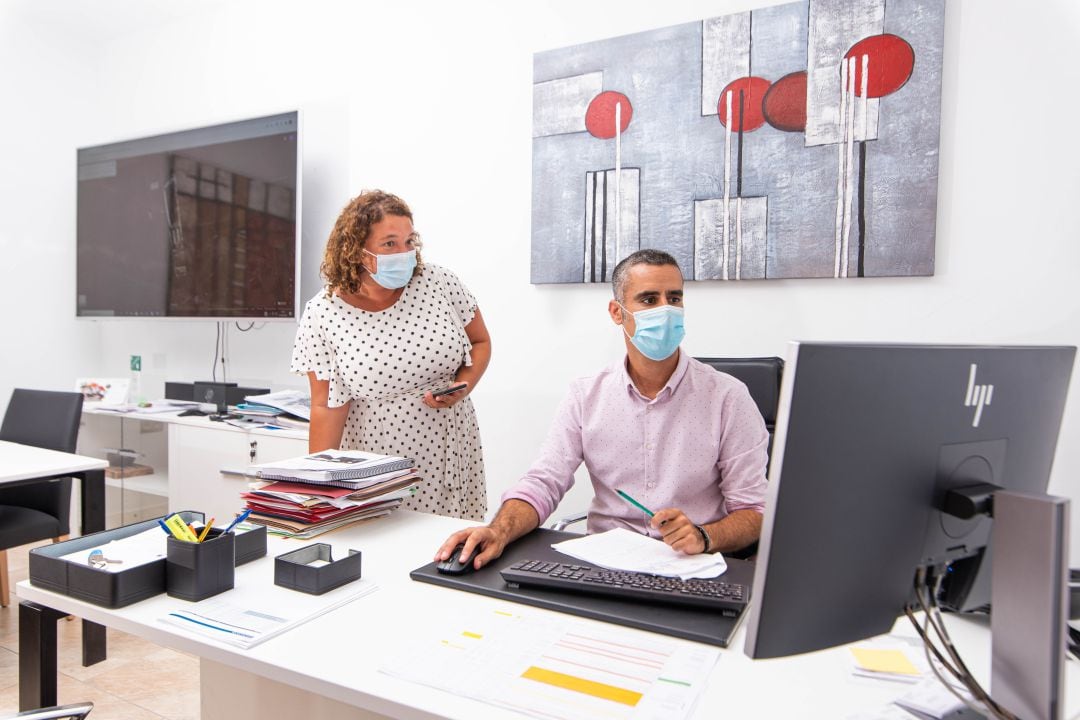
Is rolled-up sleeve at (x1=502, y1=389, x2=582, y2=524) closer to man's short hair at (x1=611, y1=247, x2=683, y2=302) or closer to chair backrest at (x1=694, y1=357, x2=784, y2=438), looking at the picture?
man's short hair at (x1=611, y1=247, x2=683, y2=302)

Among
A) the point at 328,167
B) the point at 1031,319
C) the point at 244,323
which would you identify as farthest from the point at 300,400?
the point at 1031,319

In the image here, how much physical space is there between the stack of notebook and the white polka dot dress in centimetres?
45

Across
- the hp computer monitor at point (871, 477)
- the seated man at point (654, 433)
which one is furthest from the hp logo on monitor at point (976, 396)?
the seated man at point (654, 433)

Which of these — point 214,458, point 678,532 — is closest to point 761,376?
point 678,532

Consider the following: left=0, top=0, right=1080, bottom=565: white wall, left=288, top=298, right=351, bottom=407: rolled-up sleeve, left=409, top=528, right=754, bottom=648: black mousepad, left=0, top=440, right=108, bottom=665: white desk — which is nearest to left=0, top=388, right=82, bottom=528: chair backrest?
left=0, top=440, right=108, bottom=665: white desk

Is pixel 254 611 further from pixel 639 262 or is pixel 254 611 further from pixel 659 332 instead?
pixel 639 262

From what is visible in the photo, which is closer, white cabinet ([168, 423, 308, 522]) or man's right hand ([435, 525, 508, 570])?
man's right hand ([435, 525, 508, 570])

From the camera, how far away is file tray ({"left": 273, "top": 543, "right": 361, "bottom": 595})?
117 centimetres

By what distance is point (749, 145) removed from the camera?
237cm

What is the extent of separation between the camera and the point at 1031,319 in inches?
80.4

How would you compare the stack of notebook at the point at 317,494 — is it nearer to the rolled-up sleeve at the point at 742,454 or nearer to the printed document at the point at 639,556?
the printed document at the point at 639,556

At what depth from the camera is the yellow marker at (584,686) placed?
2.80 feet

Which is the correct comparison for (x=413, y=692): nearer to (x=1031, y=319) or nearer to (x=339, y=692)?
(x=339, y=692)

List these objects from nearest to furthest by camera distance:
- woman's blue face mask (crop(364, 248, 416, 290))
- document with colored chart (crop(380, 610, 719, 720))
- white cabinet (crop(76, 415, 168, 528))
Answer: document with colored chart (crop(380, 610, 719, 720)), woman's blue face mask (crop(364, 248, 416, 290)), white cabinet (crop(76, 415, 168, 528))
